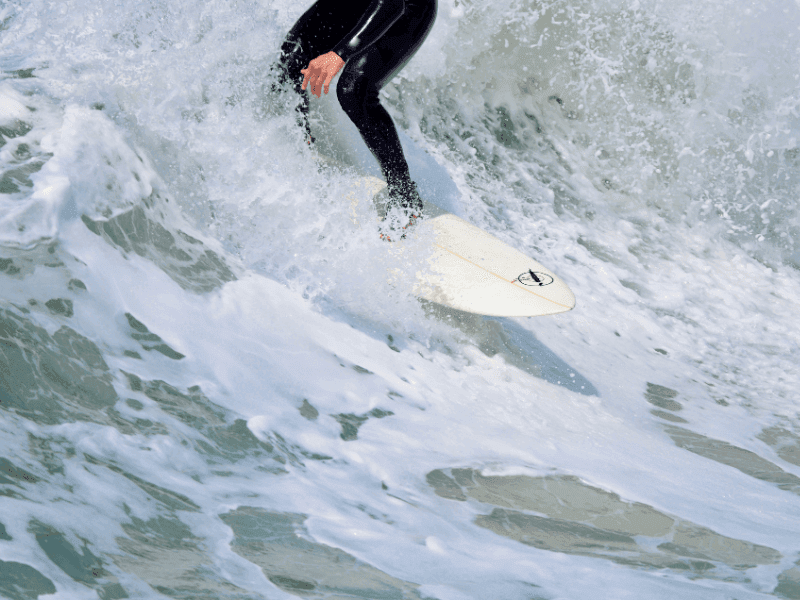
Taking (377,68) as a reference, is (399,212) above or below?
below

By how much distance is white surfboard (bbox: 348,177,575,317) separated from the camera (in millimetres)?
3115

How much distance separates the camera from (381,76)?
3.03m

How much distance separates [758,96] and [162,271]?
5234 millimetres

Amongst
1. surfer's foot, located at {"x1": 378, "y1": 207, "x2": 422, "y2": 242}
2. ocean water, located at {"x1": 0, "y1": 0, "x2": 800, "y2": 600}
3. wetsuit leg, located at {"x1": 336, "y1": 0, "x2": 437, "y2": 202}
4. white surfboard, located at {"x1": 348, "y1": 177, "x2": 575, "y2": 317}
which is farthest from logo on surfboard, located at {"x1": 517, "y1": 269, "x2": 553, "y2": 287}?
wetsuit leg, located at {"x1": 336, "y1": 0, "x2": 437, "y2": 202}

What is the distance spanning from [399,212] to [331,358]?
83cm

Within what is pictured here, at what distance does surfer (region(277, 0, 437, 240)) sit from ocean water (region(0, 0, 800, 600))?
296 mm

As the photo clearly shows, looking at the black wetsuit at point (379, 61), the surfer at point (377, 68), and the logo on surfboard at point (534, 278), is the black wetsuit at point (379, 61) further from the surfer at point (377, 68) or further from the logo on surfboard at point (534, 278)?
the logo on surfboard at point (534, 278)

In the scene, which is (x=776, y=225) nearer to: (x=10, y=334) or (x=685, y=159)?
(x=685, y=159)

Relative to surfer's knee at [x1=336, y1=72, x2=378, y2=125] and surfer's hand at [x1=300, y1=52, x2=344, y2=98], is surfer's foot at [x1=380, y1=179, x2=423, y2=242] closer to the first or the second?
surfer's knee at [x1=336, y1=72, x2=378, y2=125]

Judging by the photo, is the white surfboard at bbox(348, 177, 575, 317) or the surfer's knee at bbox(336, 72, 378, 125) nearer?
the surfer's knee at bbox(336, 72, 378, 125)

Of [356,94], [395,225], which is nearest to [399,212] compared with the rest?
[395,225]

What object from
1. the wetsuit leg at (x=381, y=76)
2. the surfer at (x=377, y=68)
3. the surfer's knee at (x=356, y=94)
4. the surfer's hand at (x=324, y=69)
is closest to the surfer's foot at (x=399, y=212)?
the surfer at (x=377, y=68)

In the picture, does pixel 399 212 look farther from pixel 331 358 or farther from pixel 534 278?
pixel 331 358

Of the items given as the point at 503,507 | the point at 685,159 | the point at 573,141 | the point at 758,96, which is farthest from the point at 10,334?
the point at 758,96
